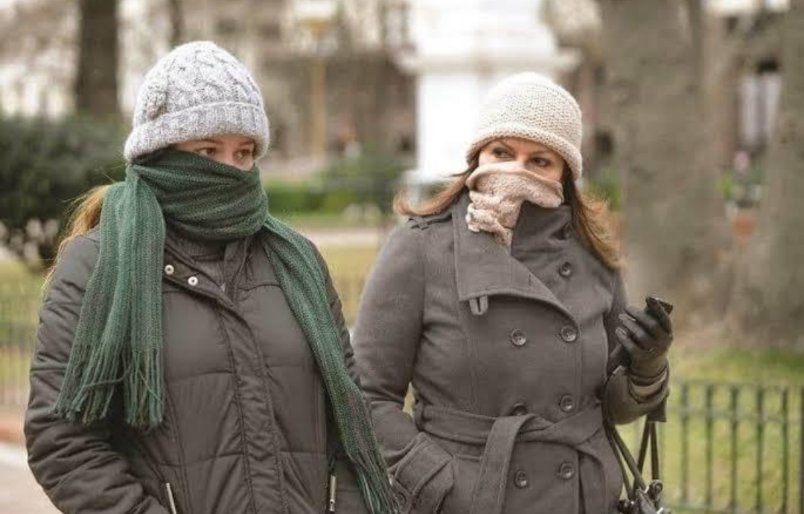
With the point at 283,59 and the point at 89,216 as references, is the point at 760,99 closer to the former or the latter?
the point at 89,216

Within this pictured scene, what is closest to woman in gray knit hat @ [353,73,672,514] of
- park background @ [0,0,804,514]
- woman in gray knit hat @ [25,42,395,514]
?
park background @ [0,0,804,514]

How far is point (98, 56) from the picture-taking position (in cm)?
1795

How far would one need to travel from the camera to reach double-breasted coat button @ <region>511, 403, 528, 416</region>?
3.71m

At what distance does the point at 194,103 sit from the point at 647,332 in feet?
4.35

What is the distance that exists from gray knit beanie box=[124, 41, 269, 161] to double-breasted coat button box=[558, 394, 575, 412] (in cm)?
108

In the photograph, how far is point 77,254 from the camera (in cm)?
300

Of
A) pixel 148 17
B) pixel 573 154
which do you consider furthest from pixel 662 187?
pixel 148 17

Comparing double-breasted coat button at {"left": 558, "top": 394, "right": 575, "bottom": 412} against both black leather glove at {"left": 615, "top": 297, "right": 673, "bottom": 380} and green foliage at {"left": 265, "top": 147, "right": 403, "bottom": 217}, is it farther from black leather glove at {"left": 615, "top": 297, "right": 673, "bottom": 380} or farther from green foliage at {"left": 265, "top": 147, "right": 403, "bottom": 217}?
green foliage at {"left": 265, "top": 147, "right": 403, "bottom": 217}

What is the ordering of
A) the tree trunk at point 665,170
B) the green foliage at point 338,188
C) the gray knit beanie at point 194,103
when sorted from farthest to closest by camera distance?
the green foliage at point 338,188, the tree trunk at point 665,170, the gray knit beanie at point 194,103

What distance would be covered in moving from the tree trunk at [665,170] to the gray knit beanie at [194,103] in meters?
8.18

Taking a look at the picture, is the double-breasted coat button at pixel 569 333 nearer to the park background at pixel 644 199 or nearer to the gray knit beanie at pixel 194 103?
the park background at pixel 644 199

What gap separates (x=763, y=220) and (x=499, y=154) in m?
6.85

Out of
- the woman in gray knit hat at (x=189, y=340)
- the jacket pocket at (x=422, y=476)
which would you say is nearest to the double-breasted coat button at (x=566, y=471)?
the jacket pocket at (x=422, y=476)

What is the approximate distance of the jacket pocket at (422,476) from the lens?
145 inches
